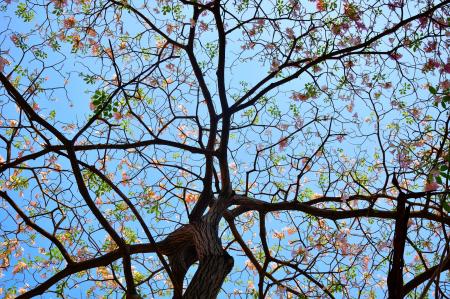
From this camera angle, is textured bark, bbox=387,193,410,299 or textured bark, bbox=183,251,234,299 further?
textured bark, bbox=183,251,234,299

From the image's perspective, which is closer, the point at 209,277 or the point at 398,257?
the point at 398,257

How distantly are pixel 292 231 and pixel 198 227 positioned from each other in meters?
2.39

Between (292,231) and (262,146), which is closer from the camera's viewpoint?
(262,146)

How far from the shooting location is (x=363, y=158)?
4926 millimetres

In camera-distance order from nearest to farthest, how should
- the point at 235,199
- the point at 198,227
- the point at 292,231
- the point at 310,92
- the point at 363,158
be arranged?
the point at 198,227 → the point at 235,199 → the point at 310,92 → the point at 363,158 → the point at 292,231

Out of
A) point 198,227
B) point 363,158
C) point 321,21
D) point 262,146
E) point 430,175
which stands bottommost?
point 430,175

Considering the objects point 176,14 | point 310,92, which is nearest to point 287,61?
point 310,92

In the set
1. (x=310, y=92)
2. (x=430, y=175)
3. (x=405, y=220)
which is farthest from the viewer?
(x=310, y=92)

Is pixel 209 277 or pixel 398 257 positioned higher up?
pixel 209 277

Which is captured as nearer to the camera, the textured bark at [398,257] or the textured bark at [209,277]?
the textured bark at [398,257]

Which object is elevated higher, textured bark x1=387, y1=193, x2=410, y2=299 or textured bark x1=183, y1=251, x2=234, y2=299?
textured bark x1=183, y1=251, x2=234, y2=299

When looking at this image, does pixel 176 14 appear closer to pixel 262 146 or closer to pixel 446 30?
pixel 262 146

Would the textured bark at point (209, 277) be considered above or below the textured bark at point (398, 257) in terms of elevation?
above

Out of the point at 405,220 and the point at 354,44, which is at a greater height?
the point at 354,44
